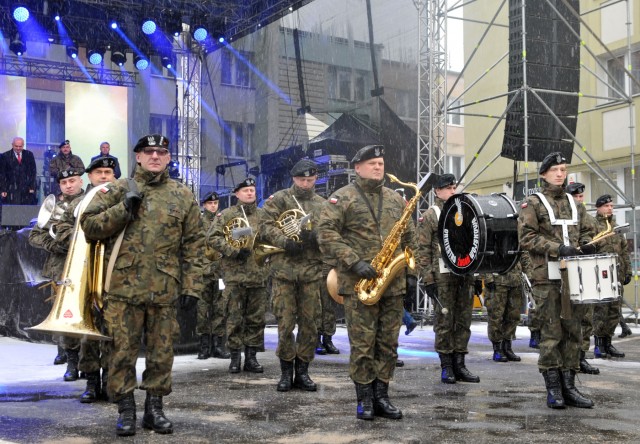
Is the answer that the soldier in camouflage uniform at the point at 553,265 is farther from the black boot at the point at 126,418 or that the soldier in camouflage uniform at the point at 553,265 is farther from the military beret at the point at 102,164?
the military beret at the point at 102,164

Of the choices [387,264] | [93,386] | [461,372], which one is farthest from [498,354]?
[93,386]

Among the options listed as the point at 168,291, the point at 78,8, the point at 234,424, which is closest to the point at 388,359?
the point at 234,424

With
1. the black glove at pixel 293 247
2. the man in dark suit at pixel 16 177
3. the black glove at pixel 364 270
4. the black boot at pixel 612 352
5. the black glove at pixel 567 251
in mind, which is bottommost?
the black boot at pixel 612 352

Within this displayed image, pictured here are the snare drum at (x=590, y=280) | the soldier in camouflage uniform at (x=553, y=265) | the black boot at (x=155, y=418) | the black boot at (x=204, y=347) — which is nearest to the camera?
the black boot at (x=155, y=418)

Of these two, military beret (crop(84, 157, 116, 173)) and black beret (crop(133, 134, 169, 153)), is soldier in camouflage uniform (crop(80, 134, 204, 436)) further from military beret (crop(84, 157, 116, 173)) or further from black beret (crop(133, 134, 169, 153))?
military beret (crop(84, 157, 116, 173))

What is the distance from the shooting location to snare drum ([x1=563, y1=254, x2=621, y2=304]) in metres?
7.49

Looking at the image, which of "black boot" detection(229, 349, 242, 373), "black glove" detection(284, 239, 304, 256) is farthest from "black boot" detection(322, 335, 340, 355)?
"black glove" detection(284, 239, 304, 256)

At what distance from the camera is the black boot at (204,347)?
12086 mm

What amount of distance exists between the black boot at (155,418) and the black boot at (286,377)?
88.1 inches

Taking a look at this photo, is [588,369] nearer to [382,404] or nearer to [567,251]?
[567,251]

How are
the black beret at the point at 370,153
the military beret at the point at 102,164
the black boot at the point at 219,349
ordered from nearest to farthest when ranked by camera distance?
the black beret at the point at 370,153 < the military beret at the point at 102,164 < the black boot at the point at 219,349

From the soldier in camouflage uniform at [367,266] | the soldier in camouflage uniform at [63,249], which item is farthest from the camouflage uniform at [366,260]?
the soldier in camouflage uniform at [63,249]

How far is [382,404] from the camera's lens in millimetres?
7203

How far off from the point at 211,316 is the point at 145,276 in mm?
5629
